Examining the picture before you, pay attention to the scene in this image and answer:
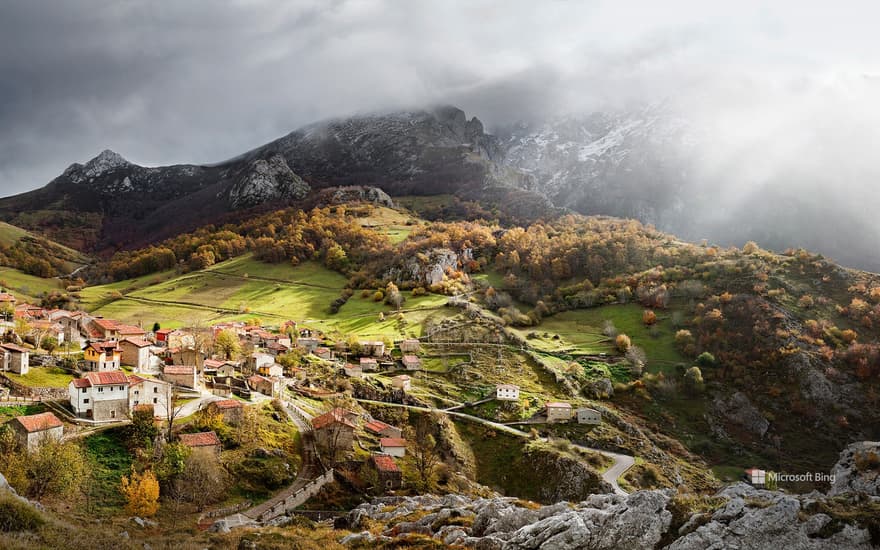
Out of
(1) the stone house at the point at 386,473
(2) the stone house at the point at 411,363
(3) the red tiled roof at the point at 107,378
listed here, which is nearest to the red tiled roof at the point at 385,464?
(1) the stone house at the point at 386,473

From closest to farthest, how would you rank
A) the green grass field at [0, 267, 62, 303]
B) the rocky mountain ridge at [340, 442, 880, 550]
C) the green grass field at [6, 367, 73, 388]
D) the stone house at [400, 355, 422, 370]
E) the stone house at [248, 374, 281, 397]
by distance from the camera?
the rocky mountain ridge at [340, 442, 880, 550] → the green grass field at [6, 367, 73, 388] → the stone house at [248, 374, 281, 397] → the stone house at [400, 355, 422, 370] → the green grass field at [0, 267, 62, 303]

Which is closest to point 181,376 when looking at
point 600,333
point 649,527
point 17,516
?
point 17,516

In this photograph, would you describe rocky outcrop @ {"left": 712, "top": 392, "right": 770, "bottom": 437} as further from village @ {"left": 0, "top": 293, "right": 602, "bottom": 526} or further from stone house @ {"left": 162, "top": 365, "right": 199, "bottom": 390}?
stone house @ {"left": 162, "top": 365, "right": 199, "bottom": 390}

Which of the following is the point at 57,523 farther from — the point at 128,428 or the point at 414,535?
the point at 128,428

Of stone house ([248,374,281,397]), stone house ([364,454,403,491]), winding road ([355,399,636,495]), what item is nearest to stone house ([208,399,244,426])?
stone house ([248,374,281,397])

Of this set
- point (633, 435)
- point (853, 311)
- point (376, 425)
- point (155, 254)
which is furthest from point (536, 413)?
point (155, 254)

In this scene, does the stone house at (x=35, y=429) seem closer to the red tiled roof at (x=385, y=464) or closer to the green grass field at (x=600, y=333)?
the red tiled roof at (x=385, y=464)
